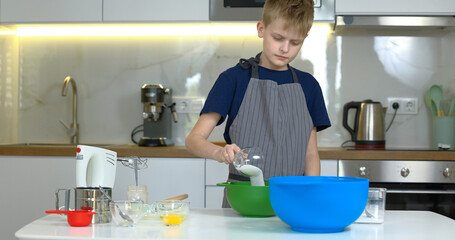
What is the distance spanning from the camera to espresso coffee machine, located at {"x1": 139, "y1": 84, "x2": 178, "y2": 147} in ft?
→ 10.2

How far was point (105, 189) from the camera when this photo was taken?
1544 millimetres

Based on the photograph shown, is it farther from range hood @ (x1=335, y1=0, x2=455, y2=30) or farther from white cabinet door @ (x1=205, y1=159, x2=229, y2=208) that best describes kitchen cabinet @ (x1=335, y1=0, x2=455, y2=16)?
white cabinet door @ (x1=205, y1=159, x2=229, y2=208)

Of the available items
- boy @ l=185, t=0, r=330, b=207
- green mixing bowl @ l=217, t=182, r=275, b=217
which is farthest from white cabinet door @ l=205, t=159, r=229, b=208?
green mixing bowl @ l=217, t=182, r=275, b=217

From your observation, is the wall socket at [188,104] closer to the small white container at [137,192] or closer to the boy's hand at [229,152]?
the small white container at [137,192]

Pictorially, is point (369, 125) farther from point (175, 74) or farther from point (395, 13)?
point (175, 74)

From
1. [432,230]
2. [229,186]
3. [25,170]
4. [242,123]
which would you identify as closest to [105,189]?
[229,186]

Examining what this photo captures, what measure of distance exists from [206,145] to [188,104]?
1.67 m

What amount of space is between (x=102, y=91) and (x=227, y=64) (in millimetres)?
712

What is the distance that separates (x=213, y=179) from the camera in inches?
113

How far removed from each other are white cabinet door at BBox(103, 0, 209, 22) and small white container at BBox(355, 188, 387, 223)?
1.76 metres

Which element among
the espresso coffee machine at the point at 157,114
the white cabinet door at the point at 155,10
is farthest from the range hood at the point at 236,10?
the espresso coffee machine at the point at 157,114

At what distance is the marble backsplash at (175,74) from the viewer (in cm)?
333

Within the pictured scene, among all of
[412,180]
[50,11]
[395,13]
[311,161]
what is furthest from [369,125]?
[50,11]

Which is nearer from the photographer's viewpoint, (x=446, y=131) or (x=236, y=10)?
(x=236, y=10)
